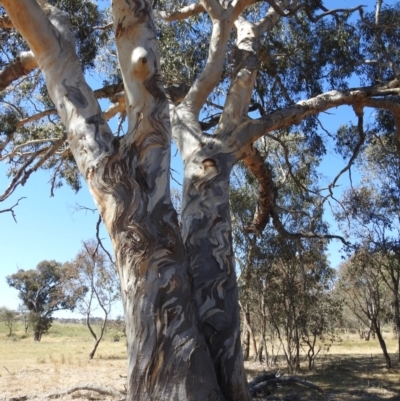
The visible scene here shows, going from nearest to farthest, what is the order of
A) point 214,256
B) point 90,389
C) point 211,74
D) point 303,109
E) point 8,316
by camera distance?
point 214,256 → point 211,74 → point 303,109 → point 90,389 → point 8,316

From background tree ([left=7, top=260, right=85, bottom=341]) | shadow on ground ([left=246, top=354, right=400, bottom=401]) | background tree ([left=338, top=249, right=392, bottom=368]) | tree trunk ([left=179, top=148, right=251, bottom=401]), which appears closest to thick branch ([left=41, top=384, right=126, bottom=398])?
shadow on ground ([left=246, top=354, right=400, bottom=401])

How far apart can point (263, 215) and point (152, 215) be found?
14.1 ft

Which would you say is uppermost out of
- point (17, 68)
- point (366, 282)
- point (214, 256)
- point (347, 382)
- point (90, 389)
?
point (17, 68)

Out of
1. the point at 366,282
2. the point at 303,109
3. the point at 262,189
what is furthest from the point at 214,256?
the point at 366,282

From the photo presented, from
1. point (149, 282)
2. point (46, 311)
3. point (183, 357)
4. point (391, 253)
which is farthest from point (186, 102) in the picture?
point (46, 311)

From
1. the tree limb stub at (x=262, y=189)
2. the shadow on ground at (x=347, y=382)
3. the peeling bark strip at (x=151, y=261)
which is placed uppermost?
the tree limb stub at (x=262, y=189)

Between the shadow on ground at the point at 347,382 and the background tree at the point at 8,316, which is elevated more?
the background tree at the point at 8,316

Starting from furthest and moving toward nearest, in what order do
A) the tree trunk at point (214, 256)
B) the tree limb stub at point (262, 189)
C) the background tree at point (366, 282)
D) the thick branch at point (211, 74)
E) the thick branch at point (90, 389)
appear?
1. the background tree at point (366, 282)
2. the thick branch at point (90, 389)
3. the tree limb stub at point (262, 189)
4. the thick branch at point (211, 74)
5. the tree trunk at point (214, 256)

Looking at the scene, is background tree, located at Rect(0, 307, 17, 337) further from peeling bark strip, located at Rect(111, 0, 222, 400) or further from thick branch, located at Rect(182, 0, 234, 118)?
peeling bark strip, located at Rect(111, 0, 222, 400)

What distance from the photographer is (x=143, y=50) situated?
11.3 ft

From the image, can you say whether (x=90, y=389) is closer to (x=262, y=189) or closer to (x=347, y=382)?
(x=262, y=189)

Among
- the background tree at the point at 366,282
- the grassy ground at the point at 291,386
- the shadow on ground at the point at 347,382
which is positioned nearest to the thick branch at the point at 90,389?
the grassy ground at the point at 291,386

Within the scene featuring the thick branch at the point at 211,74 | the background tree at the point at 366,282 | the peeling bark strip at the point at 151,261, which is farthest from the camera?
the background tree at the point at 366,282

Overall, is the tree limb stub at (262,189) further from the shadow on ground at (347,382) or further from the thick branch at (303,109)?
the shadow on ground at (347,382)
